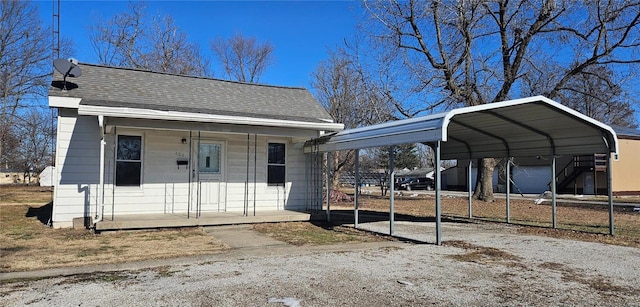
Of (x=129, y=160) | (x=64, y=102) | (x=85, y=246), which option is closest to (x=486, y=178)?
(x=129, y=160)

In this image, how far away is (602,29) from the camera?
650 inches

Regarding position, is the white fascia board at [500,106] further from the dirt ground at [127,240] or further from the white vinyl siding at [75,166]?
the white vinyl siding at [75,166]

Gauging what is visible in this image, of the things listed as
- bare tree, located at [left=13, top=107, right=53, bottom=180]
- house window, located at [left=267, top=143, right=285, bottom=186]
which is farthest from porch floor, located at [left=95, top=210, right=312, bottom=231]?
bare tree, located at [left=13, top=107, right=53, bottom=180]

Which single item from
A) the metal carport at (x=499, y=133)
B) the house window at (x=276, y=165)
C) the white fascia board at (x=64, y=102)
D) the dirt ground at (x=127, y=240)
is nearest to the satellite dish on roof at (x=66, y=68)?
the white fascia board at (x=64, y=102)

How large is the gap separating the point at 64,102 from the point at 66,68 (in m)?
0.90

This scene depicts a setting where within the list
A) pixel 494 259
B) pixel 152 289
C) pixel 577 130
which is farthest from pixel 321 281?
pixel 577 130

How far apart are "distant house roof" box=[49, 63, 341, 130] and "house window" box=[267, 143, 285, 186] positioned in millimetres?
981

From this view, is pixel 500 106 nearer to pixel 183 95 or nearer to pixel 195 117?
pixel 195 117

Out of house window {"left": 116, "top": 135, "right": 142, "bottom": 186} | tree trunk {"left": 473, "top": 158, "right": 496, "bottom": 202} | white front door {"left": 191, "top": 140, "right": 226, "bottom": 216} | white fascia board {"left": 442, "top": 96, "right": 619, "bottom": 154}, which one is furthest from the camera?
tree trunk {"left": 473, "top": 158, "right": 496, "bottom": 202}

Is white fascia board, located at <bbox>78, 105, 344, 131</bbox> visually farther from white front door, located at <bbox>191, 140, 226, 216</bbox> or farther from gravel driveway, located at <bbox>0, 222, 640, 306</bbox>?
gravel driveway, located at <bbox>0, 222, 640, 306</bbox>

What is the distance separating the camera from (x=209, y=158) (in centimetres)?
1144

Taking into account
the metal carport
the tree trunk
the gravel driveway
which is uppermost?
the metal carport

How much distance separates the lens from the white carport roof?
8141 millimetres

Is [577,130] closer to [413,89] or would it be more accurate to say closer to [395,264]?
[395,264]
